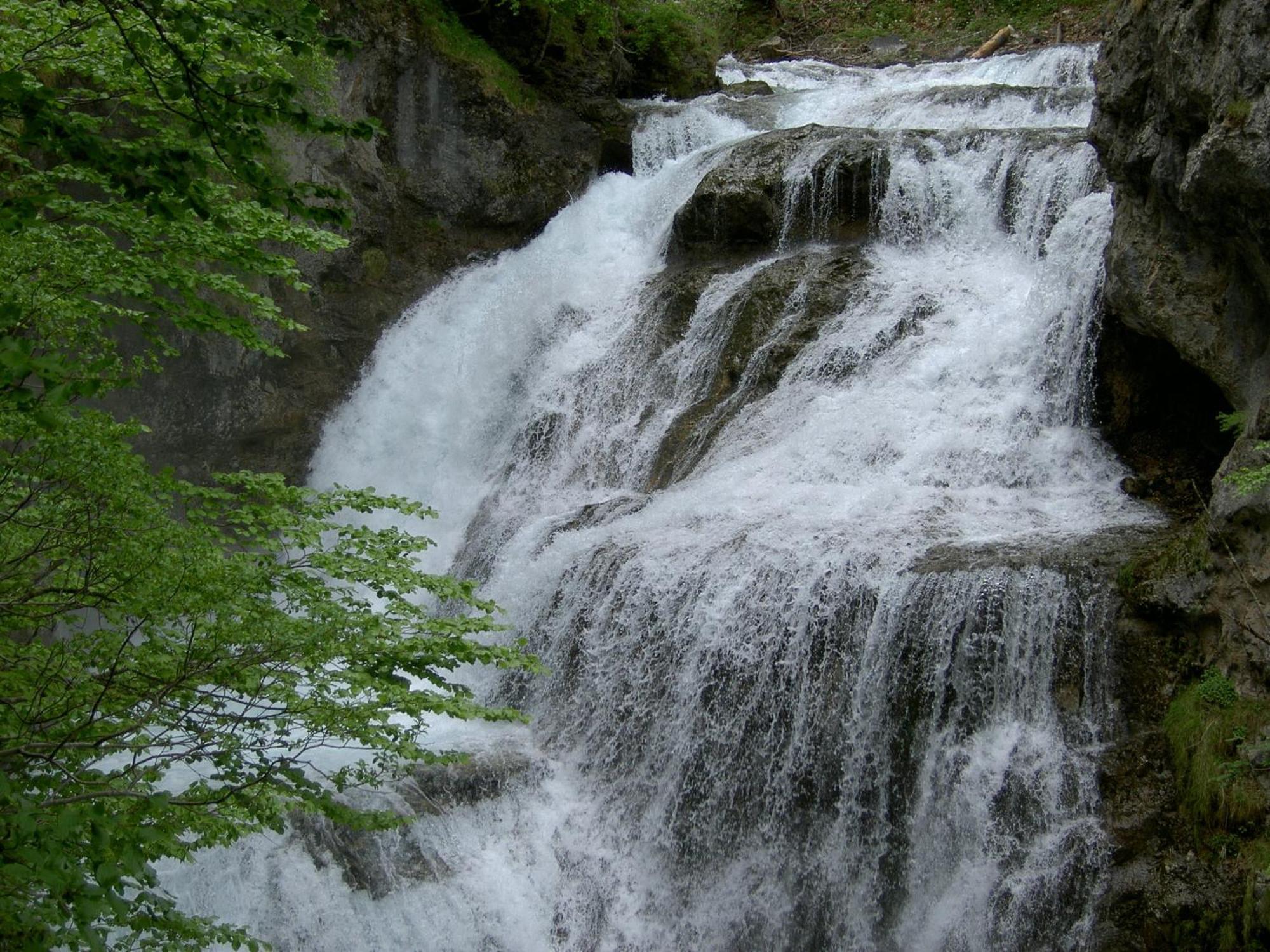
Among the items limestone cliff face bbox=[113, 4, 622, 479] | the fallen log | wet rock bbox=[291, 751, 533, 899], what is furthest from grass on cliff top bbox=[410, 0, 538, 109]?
wet rock bbox=[291, 751, 533, 899]

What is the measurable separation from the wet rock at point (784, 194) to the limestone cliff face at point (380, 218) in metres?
2.66

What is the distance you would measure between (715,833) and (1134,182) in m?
5.61

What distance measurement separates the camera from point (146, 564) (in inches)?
151

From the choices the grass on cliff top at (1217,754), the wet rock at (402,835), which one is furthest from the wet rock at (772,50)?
the grass on cliff top at (1217,754)

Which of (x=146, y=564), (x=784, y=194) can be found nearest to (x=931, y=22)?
(x=784, y=194)

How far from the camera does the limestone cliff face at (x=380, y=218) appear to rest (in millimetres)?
12516

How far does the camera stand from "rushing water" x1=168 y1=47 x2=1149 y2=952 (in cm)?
647

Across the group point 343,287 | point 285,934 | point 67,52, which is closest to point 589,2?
point 343,287

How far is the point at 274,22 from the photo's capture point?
2.92 metres

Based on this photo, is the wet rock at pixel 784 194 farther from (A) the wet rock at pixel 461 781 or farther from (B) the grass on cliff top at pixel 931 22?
(B) the grass on cliff top at pixel 931 22

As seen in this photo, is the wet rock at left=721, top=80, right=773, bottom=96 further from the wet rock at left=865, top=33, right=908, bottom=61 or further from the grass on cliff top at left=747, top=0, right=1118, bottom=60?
the grass on cliff top at left=747, top=0, right=1118, bottom=60

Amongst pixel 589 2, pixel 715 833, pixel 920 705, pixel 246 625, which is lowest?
pixel 715 833

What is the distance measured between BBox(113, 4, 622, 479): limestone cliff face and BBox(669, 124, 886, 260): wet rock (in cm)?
266

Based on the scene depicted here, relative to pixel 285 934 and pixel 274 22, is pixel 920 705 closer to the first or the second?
pixel 285 934
